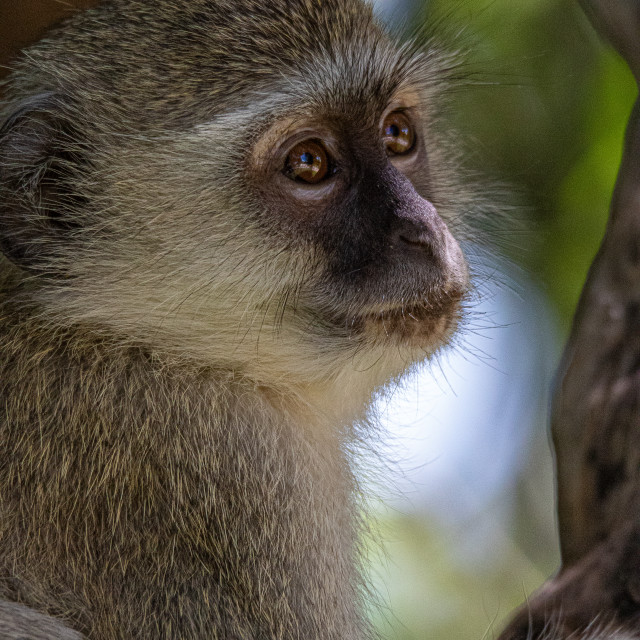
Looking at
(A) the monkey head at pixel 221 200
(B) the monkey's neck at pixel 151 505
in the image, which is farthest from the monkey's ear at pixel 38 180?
(B) the monkey's neck at pixel 151 505

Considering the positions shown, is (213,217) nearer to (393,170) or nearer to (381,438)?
(393,170)

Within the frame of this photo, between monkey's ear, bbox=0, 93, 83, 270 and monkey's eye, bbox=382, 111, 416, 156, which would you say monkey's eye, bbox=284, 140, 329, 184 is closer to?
monkey's eye, bbox=382, 111, 416, 156

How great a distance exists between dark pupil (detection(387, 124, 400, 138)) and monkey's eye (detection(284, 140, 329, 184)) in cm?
45

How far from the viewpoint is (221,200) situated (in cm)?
286

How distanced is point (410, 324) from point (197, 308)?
672 mm

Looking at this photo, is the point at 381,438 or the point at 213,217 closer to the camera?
the point at 213,217

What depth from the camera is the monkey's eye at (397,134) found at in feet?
10.6

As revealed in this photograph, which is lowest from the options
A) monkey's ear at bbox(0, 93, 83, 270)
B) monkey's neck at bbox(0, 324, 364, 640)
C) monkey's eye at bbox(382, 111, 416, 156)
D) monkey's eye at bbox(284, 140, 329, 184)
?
monkey's neck at bbox(0, 324, 364, 640)

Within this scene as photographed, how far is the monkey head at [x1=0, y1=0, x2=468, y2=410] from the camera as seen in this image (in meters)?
2.79

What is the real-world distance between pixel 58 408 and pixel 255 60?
126cm

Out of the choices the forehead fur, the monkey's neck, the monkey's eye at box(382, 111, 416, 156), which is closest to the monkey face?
the forehead fur

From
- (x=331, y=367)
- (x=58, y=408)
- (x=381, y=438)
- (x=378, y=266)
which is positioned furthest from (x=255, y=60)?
(x=381, y=438)

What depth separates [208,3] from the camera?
3059 mm

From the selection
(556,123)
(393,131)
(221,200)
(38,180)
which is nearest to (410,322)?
(221,200)
